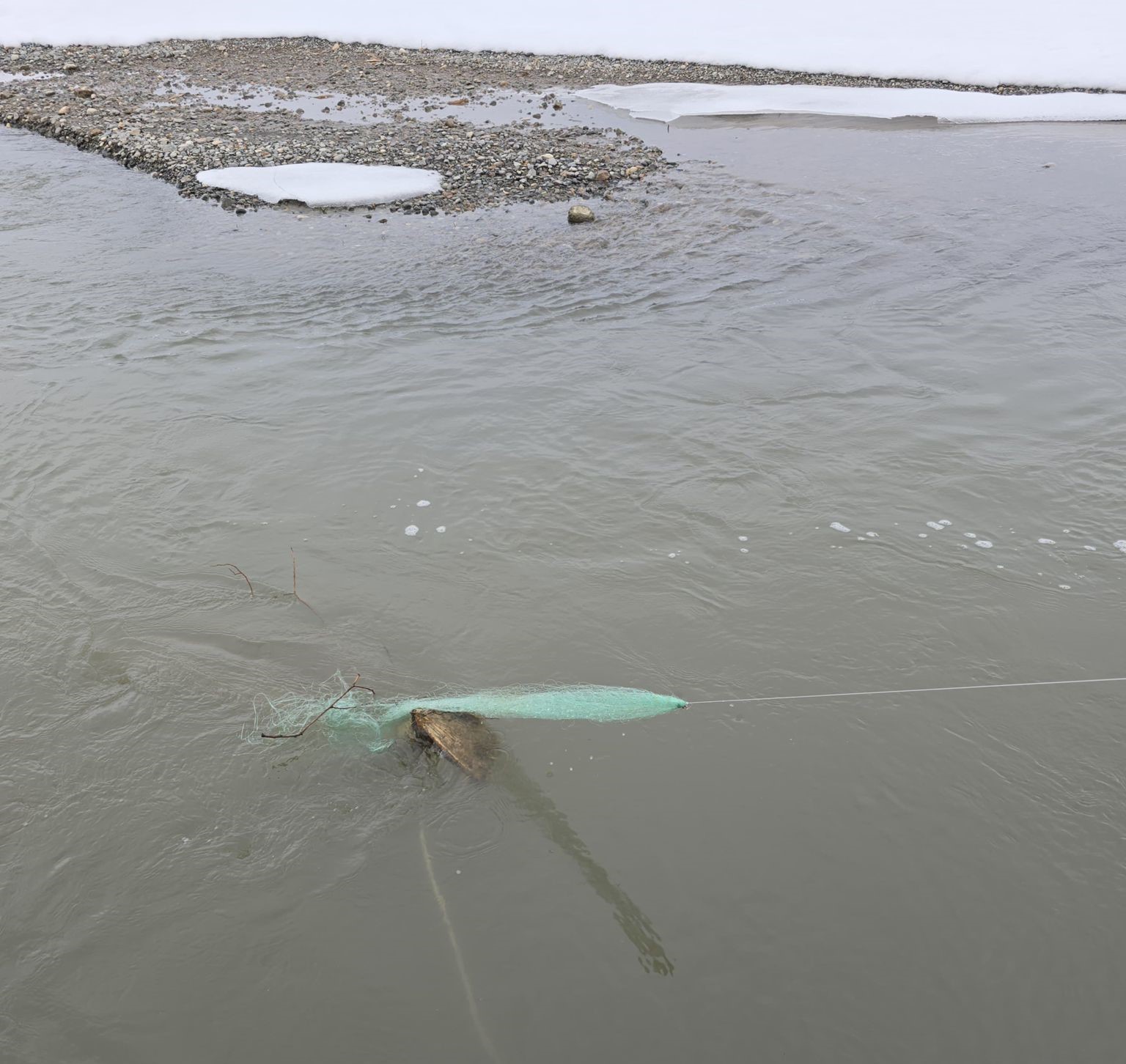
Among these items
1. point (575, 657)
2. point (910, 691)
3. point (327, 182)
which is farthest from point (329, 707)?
point (327, 182)

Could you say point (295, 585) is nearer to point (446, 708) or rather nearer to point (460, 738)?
point (446, 708)

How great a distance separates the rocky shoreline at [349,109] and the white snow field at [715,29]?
894mm

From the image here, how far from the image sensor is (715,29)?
2148 cm

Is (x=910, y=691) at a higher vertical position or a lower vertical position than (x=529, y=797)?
higher

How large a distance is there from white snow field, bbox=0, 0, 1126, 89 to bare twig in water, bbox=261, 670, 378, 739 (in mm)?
18624

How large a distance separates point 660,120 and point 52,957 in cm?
1520

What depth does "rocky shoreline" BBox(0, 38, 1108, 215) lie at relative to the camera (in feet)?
38.8

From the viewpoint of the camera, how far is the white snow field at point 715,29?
59.9ft

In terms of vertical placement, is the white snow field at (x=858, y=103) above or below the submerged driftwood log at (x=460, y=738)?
above

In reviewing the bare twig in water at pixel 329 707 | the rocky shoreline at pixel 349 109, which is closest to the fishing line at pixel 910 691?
the bare twig in water at pixel 329 707

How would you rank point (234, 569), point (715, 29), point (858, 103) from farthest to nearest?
point (715, 29) → point (858, 103) → point (234, 569)

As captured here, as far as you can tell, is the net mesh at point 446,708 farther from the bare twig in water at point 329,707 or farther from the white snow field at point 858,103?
the white snow field at point 858,103

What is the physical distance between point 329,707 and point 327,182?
31.6 feet

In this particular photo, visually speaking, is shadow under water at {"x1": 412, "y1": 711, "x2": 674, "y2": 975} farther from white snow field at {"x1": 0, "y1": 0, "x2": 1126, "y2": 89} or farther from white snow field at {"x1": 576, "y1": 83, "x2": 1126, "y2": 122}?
white snow field at {"x1": 0, "y1": 0, "x2": 1126, "y2": 89}
